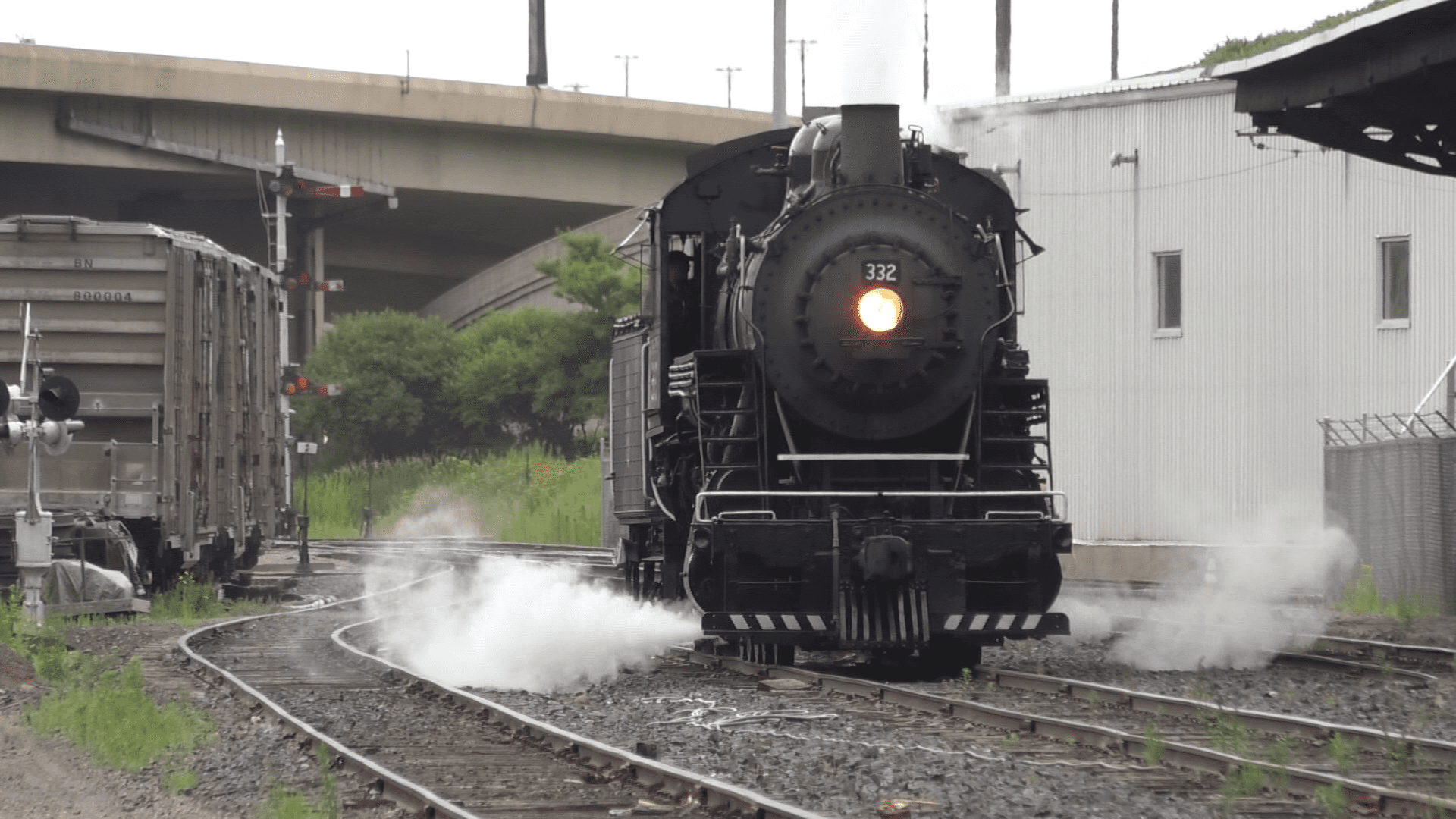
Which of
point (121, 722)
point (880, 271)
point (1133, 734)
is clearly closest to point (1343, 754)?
point (1133, 734)

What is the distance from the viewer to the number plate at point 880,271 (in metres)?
11.5

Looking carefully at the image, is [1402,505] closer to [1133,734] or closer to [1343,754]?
[1133,734]

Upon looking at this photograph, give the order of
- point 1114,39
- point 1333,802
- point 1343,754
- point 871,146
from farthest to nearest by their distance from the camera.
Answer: point 1114,39, point 871,146, point 1343,754, point 1333,802

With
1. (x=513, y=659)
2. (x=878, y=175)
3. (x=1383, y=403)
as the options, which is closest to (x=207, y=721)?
(x=513, y=659)

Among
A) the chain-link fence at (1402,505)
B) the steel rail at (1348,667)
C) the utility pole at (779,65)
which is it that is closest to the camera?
the steel rail at (1348,667)

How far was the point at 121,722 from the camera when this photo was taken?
34.6ft

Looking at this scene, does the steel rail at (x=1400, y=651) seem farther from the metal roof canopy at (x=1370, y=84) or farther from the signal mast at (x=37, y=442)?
the signal mast at (x=37, y=442)

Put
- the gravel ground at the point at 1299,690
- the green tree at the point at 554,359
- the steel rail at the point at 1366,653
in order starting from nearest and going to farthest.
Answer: the gravel ground at the point at 1299,690
the steel rail at the point at 1366,653
the green tree at the point at 554,359

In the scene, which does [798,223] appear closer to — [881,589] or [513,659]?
[881,589]

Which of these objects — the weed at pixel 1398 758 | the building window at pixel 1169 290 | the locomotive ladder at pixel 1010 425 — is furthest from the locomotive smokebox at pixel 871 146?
the building window at pixel 1169 290

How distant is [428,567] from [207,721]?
18.9 meters

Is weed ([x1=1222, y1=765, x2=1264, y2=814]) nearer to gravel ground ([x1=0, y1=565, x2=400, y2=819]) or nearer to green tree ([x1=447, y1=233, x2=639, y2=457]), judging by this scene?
gravel ground ([x1=0, y1=565, x2=400, y2=819])

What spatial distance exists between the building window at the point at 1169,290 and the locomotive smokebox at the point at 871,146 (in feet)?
53.2

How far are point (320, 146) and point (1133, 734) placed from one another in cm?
4423
